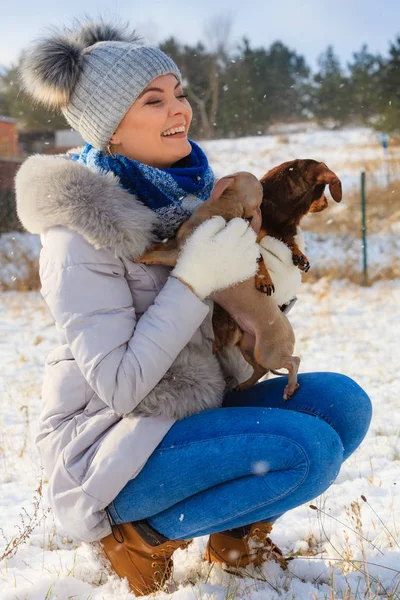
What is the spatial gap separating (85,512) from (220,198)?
1229 mm

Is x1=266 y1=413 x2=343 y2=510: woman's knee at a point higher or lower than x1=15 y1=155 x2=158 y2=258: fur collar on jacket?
lower

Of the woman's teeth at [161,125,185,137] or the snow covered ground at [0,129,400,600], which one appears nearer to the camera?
the snow covered ground at [0,129,400,600]

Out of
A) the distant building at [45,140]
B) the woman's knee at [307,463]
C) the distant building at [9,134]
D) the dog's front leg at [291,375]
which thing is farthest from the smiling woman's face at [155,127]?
the distant building at [45,140]

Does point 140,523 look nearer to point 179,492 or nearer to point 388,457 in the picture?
point 179,492

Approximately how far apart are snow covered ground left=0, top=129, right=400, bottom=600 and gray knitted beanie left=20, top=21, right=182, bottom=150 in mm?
1579

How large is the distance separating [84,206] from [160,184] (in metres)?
0.35

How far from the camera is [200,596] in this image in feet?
7.27

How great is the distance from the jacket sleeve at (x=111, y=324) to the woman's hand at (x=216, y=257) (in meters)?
0.06

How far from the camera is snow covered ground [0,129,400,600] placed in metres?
2.34

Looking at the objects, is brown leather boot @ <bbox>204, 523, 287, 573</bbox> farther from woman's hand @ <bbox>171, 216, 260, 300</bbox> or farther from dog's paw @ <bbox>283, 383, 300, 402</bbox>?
woman's hand @ <bbox>171, 216, 260, 300</bbox>

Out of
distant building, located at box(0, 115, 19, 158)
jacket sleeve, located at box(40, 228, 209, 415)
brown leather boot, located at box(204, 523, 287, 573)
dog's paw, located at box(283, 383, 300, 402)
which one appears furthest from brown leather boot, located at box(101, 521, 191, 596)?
distant building, located at box(0, 115, 19, 158)

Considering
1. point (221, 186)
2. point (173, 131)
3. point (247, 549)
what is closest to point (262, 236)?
point (221, 186)

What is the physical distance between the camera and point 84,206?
84.5 inches

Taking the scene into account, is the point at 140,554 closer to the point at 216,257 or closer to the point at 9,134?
the point at 216,257
